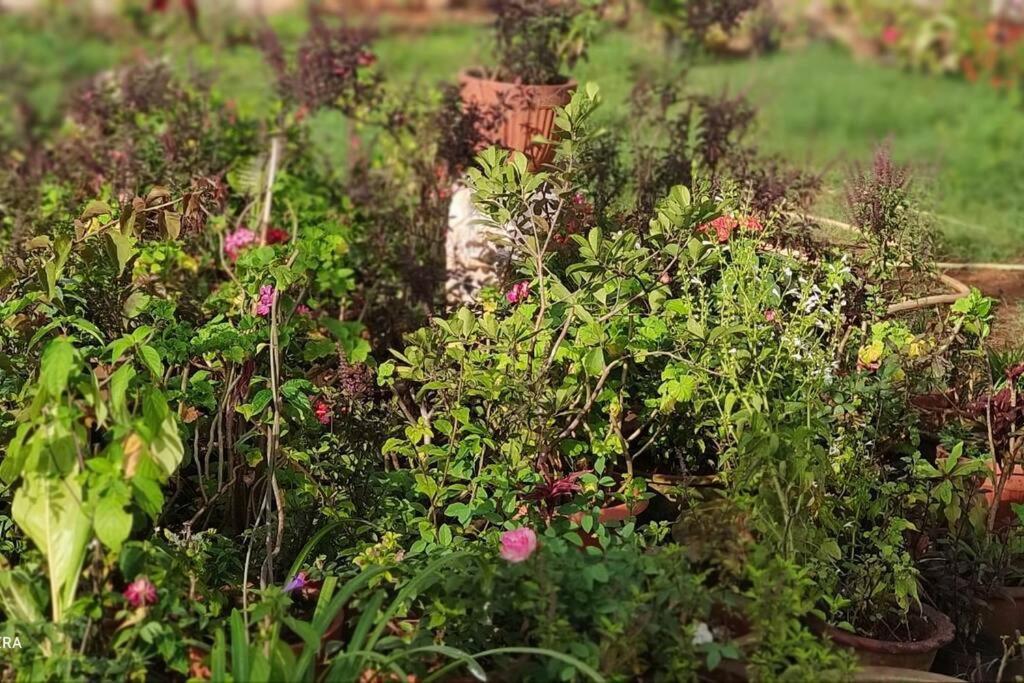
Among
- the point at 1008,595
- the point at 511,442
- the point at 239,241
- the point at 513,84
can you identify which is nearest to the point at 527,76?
the point at 513,84

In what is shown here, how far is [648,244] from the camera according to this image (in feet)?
12.9

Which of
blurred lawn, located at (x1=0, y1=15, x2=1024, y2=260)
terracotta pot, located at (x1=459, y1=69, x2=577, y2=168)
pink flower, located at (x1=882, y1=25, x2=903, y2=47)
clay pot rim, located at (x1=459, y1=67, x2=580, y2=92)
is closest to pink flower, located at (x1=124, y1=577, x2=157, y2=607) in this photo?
terracotta pot, located at (x1=459, y1=69, x2=577, y2=168)

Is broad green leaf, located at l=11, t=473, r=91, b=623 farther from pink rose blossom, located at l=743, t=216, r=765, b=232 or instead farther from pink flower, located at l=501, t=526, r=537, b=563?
pink rose blossom, located at l=743, t=216, r=765, b=232

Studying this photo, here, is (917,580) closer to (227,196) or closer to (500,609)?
(500,609)

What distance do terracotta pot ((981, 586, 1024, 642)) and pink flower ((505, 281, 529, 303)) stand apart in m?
1.52

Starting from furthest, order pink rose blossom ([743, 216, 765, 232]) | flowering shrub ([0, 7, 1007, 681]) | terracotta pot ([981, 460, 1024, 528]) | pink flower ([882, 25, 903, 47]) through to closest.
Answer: pink flower ([882, 25, 903, 47])
pink rose blossom ([743, 216, 765, 232])
terracotta pot ([981, 460, 1024, 528])
flowering shrub ([0, 7, 1007, 681])

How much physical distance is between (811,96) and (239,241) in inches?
250

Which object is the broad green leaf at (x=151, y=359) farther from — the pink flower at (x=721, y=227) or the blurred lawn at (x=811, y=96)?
the blurred lawn at (x=811, y=96)

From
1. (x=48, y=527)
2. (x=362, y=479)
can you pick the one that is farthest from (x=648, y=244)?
(x=48, y=527)

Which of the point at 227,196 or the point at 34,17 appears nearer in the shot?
the point at 227,196

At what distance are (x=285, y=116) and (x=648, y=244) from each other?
7.24 feet

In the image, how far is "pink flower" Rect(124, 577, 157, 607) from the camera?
267 cm

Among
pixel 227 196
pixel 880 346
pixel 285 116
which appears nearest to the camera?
pixel 880 346

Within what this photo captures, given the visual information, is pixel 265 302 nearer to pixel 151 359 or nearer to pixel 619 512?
pixel 151 359
